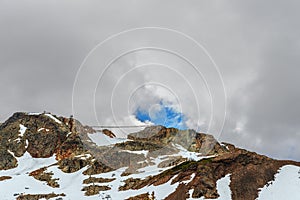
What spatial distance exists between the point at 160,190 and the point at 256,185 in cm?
3193

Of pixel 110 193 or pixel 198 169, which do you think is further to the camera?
pixel 110 193

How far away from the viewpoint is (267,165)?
4365 inches

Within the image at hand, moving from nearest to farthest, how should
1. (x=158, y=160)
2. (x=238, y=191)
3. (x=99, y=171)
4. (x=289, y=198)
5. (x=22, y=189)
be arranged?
(x=289, y=198)
(x=238, y=191)
(x=22, y=189)
(x=99, y=171)
(x=158, y=160)

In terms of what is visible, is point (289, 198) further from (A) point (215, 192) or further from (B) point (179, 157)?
(B) point (179, 157)

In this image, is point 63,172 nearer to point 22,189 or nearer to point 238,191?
point 22,189

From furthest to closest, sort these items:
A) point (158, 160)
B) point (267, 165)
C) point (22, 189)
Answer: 1. point (158, 160)
2. point (22, 189)
3. point (267, 165)

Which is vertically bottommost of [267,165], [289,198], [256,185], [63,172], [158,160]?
[289,198]

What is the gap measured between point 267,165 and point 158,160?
9502cm

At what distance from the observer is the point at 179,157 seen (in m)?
194

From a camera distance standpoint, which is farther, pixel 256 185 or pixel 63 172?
pixel 63 172

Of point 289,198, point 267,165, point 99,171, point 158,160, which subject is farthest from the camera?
point 158,160

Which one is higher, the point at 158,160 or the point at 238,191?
the point at 158,160

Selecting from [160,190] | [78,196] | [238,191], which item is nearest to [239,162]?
[238,191]

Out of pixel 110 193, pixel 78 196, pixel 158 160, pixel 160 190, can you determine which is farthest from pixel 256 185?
pixel 158 160
